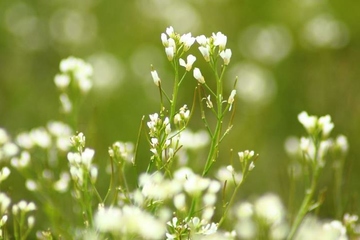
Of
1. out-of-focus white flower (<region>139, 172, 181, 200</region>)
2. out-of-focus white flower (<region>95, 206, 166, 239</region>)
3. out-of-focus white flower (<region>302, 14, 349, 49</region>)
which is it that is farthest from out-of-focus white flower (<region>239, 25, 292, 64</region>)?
out-of-focus white flower (<region>95, 206, 166, 239</region>)

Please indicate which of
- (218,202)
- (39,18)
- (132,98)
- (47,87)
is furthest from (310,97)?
(39,18)

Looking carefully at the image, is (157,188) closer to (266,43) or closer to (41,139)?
(41,139)

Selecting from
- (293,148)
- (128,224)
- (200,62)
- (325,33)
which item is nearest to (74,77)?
(128,224)

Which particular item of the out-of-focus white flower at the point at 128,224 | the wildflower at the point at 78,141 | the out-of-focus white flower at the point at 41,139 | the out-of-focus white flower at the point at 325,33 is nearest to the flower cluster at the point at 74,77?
the out-of-focus white flower at the point at 41,139

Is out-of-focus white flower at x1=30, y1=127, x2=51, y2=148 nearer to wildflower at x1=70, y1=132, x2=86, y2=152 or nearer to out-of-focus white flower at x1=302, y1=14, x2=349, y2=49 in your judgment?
wildflower at x1=70, y1=132, x2=86, y2=152

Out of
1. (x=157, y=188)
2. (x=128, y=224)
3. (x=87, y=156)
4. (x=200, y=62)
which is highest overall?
(x=200, y=62)

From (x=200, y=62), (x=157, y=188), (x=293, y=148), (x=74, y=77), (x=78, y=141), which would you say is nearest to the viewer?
(x=157, y=188)

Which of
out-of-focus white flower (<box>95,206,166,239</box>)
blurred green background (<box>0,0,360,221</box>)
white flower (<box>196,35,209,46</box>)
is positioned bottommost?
out-of-focus white flower (<box>95,206,166,239</box>)

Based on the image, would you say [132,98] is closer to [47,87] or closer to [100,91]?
[100,91]
